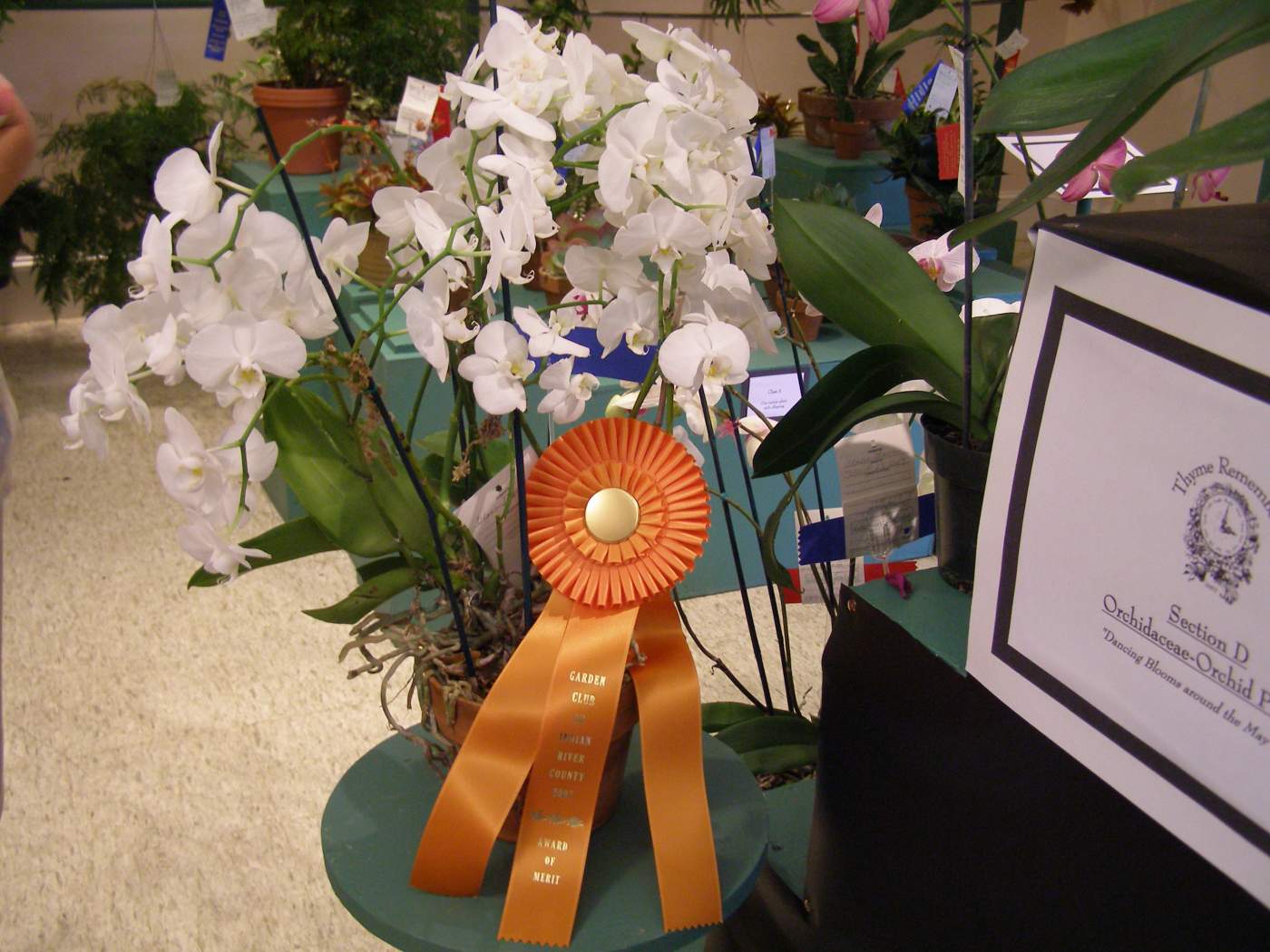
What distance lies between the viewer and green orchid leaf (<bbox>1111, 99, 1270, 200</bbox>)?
451 millimetres

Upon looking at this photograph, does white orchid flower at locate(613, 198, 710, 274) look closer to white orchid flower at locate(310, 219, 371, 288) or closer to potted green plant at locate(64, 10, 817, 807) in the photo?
potted green plant at locate(64, 10, 817, 807)

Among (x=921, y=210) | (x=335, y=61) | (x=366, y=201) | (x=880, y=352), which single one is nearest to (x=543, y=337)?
(x=880, y=352)

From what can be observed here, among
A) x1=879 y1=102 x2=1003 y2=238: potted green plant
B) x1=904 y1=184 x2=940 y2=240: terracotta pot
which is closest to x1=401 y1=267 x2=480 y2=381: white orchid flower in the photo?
x1=879 y1=102 x2=1003 y2=238: potted green plant

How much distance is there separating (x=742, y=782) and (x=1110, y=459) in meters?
0.46

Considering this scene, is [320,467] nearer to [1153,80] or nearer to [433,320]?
[433,320]

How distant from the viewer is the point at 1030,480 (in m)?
0.63

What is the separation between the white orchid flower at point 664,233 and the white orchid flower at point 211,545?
1.02 feet

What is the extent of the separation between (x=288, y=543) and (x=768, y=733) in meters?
0.50

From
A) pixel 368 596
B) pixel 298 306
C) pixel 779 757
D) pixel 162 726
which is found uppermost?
pixel 298 306

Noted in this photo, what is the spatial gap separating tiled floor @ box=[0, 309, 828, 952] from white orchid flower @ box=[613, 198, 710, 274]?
1.20 metres

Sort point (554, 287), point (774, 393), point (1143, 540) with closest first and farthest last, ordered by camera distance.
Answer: point (1143, 540)
point (774, 393)
point (554, 287)

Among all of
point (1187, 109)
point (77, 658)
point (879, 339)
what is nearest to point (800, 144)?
point (1187, 109)

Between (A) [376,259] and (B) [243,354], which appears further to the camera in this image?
(A) [376,259]

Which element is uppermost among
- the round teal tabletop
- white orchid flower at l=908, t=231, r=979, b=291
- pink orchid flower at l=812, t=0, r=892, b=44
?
pink orchid flower at l=812, t=0, r=892, b=44
